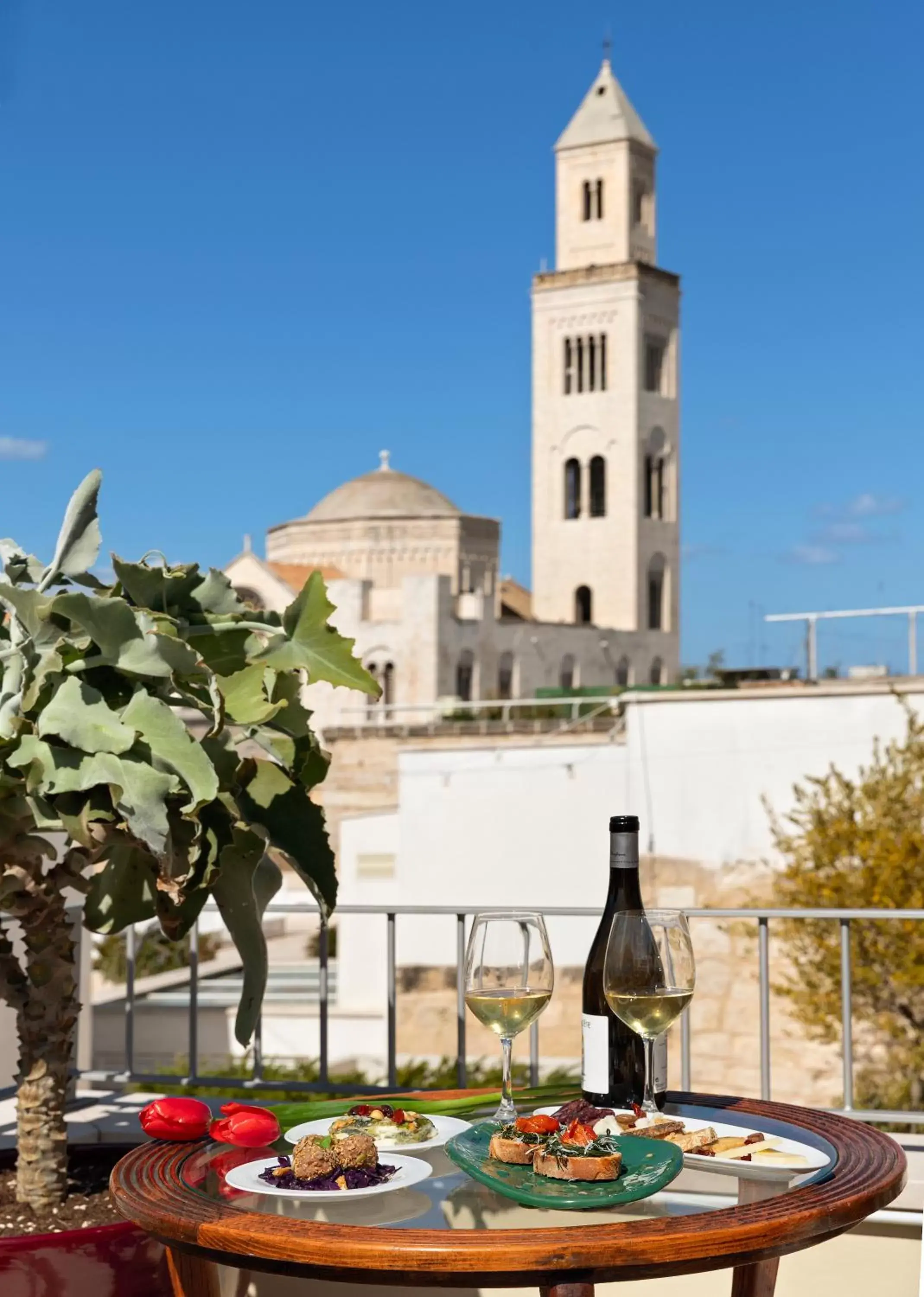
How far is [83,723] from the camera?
8.45ft

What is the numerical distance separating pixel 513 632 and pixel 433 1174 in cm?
4576

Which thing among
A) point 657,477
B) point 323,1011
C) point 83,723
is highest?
point 657,477

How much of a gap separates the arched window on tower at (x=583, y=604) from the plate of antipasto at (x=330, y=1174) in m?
55.5

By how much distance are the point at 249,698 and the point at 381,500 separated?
5505cm

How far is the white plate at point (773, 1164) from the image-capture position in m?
1.89

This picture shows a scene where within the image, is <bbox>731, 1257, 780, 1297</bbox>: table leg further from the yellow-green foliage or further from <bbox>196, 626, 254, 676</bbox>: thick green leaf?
the yellow-green foliage

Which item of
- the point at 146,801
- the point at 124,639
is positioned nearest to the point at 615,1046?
the point at 146,801

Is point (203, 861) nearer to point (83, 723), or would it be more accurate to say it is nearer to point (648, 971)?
point (83, 723)

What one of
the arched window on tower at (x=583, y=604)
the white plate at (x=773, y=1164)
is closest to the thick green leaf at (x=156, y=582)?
the white plate at (x=773, y=1164)

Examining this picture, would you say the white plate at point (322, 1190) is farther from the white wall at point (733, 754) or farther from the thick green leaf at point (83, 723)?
the white wall at point (733, 754)

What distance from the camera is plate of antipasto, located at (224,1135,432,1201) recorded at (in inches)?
72.2

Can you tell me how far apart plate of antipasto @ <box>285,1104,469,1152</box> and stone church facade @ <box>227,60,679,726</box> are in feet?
161

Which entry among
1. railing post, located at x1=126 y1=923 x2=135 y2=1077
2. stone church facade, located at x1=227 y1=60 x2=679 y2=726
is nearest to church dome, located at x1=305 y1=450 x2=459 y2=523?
stone church facade, located at x1=227 y1=60 x2=679 y2=726

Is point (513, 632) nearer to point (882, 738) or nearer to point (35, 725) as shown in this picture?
point (882, 738)
